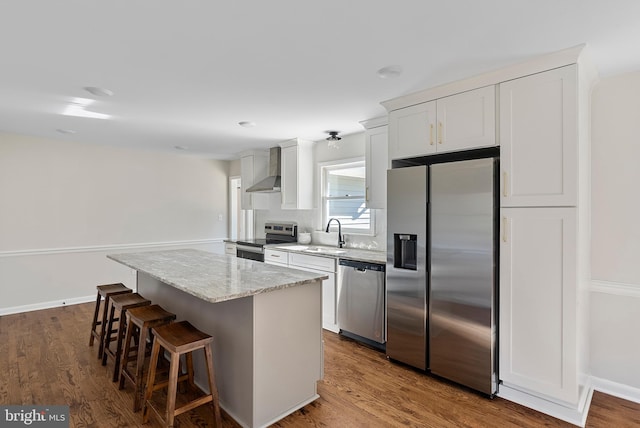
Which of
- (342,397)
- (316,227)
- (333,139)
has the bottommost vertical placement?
(342,397)

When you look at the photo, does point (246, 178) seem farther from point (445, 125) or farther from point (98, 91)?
point (445, 125)

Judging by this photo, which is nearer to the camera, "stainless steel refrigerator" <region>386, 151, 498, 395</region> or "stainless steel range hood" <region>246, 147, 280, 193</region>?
"stainless steel refrigerator" <region>386, 151, 498, 395</region>

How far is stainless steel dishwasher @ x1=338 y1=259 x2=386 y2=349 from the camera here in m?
3.17

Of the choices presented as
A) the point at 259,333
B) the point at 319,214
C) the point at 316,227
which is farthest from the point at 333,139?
the point at 259,333

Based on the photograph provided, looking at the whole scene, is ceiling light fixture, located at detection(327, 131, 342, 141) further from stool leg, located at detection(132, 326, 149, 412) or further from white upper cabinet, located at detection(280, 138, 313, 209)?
stool leg, located at detection(132, 326, 149, 412)

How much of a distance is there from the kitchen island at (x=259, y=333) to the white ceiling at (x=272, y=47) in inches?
56.6

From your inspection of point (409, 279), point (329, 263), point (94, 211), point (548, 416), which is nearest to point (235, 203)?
point (94, 211)

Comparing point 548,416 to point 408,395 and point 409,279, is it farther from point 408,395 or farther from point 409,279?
point 409,279

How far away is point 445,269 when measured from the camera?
256 centimetres

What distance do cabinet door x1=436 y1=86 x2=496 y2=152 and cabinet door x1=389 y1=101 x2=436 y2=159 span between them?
0.07 metres

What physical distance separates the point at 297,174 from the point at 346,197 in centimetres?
77

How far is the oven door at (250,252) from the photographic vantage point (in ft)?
15.1

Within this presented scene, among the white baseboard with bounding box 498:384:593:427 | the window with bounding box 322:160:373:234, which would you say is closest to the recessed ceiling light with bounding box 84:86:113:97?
the window with bounding box 322:160:373:234

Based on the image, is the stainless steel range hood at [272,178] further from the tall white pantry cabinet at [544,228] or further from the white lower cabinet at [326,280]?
the tall white pantry cabinet at [544,228]
